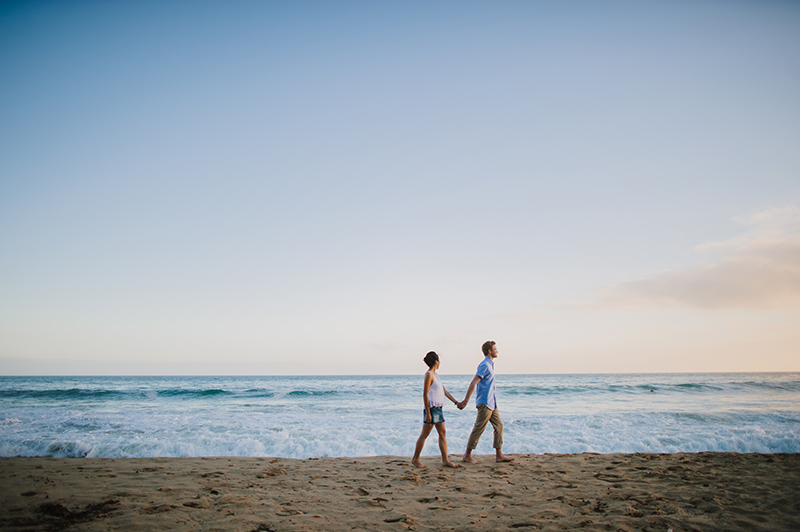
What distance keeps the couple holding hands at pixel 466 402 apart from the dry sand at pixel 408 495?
0.36m

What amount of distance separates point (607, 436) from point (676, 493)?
560cm

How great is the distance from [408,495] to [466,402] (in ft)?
6.86

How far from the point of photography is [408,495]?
203 inches

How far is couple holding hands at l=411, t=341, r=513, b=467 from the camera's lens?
22.4 feet

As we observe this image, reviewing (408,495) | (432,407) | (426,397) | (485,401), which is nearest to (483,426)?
(485,401)

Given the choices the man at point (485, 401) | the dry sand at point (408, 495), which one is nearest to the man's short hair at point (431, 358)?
the man at point (485, 401)

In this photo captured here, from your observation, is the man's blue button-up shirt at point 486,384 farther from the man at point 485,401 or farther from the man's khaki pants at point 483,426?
the man's khaki pants at point 483,426

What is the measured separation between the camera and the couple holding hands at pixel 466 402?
22.4ft

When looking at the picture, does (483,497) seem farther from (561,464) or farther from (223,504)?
(223,504)

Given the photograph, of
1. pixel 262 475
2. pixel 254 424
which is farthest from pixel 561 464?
pixel 254 424

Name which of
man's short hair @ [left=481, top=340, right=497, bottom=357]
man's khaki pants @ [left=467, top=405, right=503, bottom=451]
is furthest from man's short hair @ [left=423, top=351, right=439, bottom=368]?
man's khaki pants @ [left=467, top=405, right=503, bottom=451]

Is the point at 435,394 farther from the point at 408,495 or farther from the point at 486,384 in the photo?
the point at 408,495

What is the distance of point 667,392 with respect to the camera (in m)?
24.9

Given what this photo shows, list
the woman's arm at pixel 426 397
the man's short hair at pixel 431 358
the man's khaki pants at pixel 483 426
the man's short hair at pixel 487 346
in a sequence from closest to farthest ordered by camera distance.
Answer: the woman's arm at pixel 426 397 < the man's short hair at pixel 431 358 < the man's khaki pants at pixel 483 426 < the man's short hair at pixel 487 346
